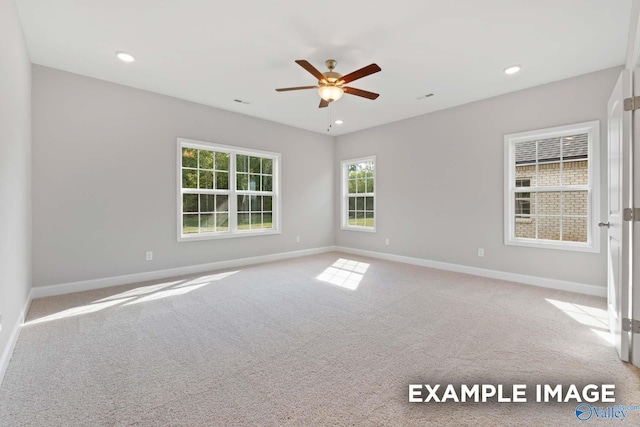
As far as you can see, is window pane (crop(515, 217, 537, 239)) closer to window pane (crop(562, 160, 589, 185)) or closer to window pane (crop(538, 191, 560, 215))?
window pane (crop(538, 191, 560, 215))

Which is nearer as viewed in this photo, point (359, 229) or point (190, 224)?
point (190, 224)

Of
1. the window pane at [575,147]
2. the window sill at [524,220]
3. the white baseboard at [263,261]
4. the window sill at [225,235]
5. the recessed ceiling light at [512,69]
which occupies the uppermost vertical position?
the recessed ceiling light at [512,69]

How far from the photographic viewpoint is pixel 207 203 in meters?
4.93

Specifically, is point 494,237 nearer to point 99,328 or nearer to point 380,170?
point 380,170

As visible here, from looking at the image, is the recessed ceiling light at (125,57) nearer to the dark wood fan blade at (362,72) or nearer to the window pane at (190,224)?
the window pane at (190,224)

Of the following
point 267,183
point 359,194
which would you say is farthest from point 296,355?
point 359,194

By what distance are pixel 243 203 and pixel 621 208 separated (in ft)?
16.2

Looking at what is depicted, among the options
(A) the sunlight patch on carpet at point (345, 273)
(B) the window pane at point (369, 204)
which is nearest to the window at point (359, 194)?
(B) the window pane at point (369, 204)

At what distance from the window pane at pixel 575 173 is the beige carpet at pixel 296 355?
5.03ft

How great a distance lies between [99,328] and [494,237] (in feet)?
16.6

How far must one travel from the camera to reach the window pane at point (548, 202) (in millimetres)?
4188

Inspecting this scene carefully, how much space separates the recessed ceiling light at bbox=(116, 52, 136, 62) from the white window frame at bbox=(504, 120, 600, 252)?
503cm

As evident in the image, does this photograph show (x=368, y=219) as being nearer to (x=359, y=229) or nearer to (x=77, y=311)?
(x=359, y=229)

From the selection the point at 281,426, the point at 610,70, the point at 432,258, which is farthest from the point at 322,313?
the point at 610,70
